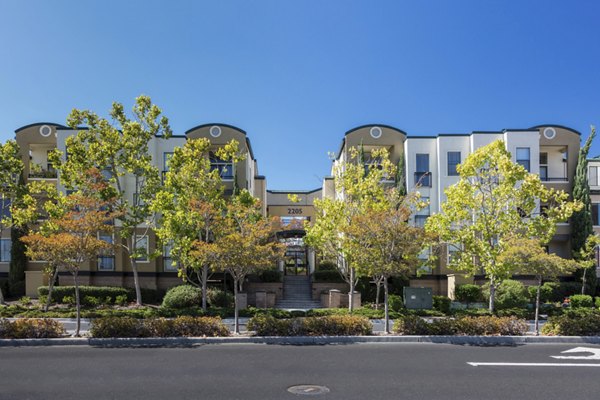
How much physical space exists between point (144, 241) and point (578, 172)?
27910 mm

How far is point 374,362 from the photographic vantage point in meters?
12.1

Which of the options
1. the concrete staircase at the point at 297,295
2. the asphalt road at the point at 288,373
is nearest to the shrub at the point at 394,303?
the concrete staircase at the point at 297,295

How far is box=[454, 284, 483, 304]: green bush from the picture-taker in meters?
27.3

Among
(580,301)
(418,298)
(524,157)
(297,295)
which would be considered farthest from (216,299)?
(524,157)

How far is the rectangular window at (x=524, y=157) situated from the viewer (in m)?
29.6

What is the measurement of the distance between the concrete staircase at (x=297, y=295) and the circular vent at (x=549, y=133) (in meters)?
18.5

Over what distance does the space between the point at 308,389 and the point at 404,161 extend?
23.3 m

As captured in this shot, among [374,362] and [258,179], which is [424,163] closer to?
[258,179]

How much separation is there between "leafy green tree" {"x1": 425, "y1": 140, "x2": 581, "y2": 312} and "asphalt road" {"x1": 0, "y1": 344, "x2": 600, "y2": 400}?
7737 mm

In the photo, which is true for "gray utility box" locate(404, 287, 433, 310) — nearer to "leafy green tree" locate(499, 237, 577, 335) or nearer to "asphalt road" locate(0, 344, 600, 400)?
"leafy green tree" locate(499, 237, 577, 335)

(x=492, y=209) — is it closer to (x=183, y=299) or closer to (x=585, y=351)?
(x=585, y=351)

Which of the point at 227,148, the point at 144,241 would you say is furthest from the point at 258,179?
the point at 227,148

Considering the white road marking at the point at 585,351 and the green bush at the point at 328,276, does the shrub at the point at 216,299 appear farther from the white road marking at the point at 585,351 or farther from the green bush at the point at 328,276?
the white road marking at the point at 585,351

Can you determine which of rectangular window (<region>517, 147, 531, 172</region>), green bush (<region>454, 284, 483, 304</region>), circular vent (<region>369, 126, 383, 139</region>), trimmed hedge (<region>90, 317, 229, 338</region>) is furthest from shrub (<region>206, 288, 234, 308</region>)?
rectangular window (<region>517, 147, 531, 172</region>)
